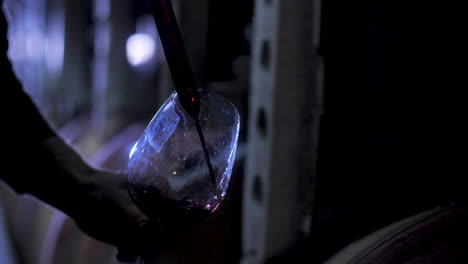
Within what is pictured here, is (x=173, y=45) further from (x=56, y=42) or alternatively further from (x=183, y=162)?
(x=56, y=42)

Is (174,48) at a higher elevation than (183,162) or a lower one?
higher

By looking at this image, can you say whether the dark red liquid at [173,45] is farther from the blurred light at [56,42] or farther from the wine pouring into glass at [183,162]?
the blurred light at [56,42]

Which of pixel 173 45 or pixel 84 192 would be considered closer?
pixel 173 45

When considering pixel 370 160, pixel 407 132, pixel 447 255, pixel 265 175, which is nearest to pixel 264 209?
pixel 265 175

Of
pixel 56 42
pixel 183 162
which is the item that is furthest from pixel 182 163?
pixel 56 42

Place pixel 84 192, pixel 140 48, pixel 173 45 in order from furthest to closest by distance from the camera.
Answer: pixel 140 48 < pixel 84 192 < pixel 173 45

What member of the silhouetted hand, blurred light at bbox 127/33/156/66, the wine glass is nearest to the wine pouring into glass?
the wine glass
